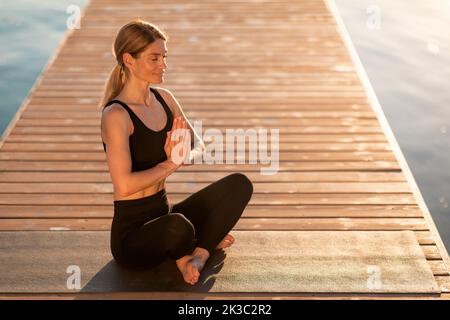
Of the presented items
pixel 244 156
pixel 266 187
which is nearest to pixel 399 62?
pixel 244 156

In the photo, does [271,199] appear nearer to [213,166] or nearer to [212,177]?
[212,177]

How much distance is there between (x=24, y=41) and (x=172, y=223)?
640cm

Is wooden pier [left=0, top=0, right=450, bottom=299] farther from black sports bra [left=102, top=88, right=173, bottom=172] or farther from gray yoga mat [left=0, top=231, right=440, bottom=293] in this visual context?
black sports bra [left=102, top=88, right=173, bottom=172]

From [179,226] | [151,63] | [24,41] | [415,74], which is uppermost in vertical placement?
[151,63]

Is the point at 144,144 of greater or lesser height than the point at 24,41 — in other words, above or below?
above

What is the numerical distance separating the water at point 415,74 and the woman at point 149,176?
215 centimetres

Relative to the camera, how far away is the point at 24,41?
859 centimetres

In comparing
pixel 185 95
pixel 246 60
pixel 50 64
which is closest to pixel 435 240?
pixel 185 95

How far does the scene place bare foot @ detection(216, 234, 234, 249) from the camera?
3369 millimetres

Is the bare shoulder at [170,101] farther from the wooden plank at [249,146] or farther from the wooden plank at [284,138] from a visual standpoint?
the wooden plank at [284,138]

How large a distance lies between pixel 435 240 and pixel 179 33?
A: 4.29 meters
